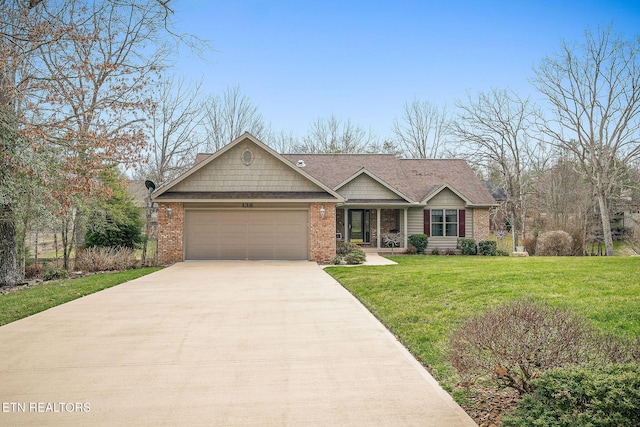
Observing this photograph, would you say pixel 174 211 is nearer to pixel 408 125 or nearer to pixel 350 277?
pixel 350 277

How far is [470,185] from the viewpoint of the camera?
79.0ft

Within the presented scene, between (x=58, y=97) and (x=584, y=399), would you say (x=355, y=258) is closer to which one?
(x=58, y=97)

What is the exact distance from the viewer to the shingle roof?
23172 mm

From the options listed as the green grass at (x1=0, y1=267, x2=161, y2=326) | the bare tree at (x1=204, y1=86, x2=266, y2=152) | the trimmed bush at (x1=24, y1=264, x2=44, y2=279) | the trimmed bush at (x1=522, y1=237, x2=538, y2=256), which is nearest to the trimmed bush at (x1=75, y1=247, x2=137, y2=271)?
the trimmed bush at (x1=24, y1=264, x2=44, y2=279)

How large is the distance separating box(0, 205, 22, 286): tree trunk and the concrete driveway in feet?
20.4

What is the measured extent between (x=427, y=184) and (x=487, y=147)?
6.98 meters

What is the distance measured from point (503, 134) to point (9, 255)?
26.1 m

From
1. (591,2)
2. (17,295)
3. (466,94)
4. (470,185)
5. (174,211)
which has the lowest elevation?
(17,295)

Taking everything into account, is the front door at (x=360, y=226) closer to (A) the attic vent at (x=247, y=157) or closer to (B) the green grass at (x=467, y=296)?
(A) the attic vent at (x=247, y=157)

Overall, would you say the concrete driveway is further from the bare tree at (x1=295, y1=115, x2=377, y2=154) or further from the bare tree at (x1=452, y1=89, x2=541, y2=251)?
the bare tree at (x1=295, y1=115, x2=377, y2=154)

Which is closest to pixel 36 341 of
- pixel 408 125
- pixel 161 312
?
pixel 161 312

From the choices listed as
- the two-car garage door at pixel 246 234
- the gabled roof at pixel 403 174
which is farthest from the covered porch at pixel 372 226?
the two-car garage door at pixel 246 234

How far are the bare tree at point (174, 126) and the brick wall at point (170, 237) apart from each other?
1013 cm

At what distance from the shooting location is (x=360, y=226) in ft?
77.5
